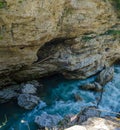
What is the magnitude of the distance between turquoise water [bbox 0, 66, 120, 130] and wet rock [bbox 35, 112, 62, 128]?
0.21 metres

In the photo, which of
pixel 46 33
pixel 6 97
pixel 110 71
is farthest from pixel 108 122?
pixel 110 71

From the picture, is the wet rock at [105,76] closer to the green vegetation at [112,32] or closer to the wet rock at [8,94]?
the green vegetation at [112,32]

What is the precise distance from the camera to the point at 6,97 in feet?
31.2

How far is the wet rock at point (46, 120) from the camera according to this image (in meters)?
8.02

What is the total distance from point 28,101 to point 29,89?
85 centimetres

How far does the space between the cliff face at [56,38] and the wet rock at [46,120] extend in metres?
2.29

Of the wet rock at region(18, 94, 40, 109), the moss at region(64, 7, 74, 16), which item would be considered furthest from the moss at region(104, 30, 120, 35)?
the wet rock at region(18, 94, 40, 109)

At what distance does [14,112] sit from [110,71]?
15.9ft

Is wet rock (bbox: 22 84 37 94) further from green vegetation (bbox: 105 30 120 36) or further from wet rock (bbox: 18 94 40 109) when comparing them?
green vegetation (bbox: 105 30 120 36)

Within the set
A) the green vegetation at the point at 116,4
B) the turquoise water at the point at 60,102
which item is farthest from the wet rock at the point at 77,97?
the green vegetation at the point at 116,4

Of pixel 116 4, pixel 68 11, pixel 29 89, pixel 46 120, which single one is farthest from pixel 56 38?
pixel 46 120

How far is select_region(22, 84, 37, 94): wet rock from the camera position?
977 centimetres

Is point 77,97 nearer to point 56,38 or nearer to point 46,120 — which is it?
point 46,120

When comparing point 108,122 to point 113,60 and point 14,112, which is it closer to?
point 14,112
